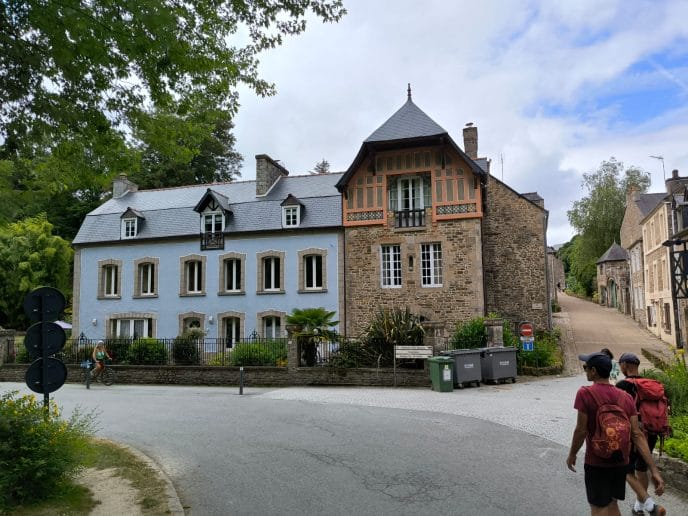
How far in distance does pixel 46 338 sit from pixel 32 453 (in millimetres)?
1562

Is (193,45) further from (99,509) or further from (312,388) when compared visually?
(312,388)

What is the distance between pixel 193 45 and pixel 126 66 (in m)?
1.02

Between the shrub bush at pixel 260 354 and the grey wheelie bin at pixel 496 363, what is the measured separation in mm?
6479

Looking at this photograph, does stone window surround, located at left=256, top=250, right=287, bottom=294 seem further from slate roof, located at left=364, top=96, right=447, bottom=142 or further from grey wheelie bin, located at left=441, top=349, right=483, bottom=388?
grey wheelie bin, located at left=441, top=349, right=483, bottom=388

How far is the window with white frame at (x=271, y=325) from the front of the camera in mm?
23875

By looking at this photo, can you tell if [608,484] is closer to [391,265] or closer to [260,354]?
[260,354]

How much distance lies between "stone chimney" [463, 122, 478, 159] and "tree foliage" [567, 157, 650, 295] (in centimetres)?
2954

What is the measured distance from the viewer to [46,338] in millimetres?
6828

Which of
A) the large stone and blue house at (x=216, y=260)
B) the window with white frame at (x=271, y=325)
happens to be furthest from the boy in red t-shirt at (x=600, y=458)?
the window with white frame at (x=271, y=325)

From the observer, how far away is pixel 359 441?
8805 mm

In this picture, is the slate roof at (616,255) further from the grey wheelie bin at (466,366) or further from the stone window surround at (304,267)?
the grey wheelie bin at (466,366)

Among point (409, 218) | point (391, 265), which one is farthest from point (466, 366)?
point (409, 218)

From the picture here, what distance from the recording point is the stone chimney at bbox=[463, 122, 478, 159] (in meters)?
26.2

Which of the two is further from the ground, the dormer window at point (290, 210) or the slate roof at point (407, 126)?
the slate roof at point (407, 126)
